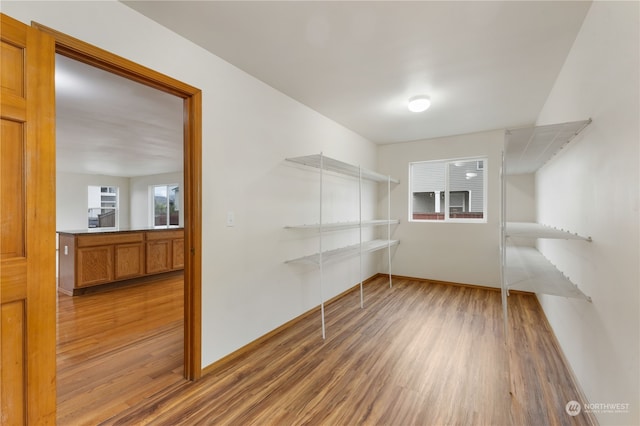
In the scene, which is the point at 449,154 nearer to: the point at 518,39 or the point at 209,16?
the point at 518,39

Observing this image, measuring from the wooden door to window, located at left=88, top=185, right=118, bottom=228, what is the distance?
841 centimetres

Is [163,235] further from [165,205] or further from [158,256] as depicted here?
[165,205]

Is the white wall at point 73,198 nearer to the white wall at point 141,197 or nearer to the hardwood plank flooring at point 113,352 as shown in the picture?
the white wall at point 141,197

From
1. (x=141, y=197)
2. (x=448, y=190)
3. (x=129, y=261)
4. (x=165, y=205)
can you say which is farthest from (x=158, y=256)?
(x=448, y=190)

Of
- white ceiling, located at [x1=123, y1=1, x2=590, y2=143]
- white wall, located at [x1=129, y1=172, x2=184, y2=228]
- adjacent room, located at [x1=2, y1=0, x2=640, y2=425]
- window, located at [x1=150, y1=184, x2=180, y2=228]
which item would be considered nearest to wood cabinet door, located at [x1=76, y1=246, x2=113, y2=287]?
adjacent room, located at [x1=2, y1=0, x2=640, y2=425]

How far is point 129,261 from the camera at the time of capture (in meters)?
4.77

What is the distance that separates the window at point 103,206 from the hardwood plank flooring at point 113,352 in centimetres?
491

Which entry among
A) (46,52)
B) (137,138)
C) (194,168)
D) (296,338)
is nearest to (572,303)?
(296,338)

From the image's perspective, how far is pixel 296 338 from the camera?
277cm

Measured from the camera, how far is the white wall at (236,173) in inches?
66.6

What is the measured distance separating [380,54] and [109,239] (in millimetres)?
4860

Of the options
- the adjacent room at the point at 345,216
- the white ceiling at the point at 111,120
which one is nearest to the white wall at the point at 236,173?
Result: the adjacent room at the point at 345,216

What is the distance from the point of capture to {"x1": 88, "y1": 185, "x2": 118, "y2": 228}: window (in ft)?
26.5

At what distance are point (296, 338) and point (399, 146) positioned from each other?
3791 mm
